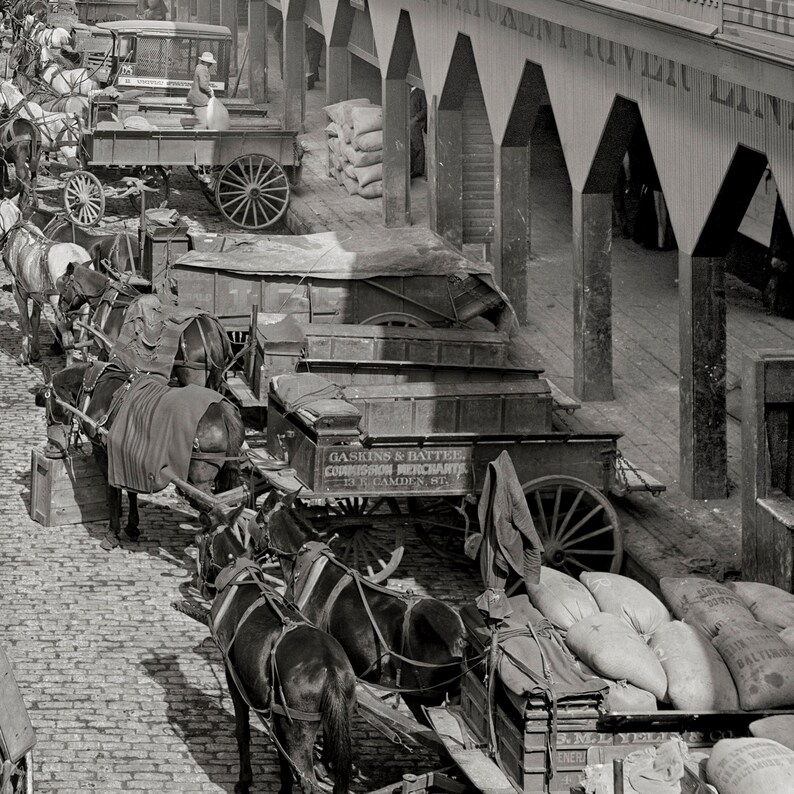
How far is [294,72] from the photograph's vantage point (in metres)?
29.6

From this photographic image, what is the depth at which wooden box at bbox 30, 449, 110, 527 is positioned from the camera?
13430mm

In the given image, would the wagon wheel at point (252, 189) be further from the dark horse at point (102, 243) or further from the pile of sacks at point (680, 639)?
the pile of sacks at point (680, 639)

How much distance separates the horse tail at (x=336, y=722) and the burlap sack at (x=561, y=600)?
1387mm

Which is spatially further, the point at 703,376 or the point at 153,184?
the point at 153,184

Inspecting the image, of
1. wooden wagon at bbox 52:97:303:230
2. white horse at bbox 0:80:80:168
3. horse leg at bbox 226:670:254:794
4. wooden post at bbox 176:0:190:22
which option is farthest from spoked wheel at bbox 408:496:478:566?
wooden post at bbox 176:0:190:22

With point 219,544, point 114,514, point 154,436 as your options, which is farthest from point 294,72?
point 219,544

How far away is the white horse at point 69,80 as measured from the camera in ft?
91.0

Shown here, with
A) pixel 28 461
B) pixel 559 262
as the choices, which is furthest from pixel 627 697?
pixel 559 262

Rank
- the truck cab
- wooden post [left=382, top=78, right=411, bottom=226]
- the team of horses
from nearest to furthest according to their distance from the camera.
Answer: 1. the team of horses
2. wooden post [left=382, top=78, right=411, bottom=226]
3. the truck cab

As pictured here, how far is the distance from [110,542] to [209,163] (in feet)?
36.1

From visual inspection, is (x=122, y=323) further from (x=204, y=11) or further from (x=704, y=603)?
(x=204, y=11)

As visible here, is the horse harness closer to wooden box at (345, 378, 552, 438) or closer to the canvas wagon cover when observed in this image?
wooden box at (345, 378, 552, 438)

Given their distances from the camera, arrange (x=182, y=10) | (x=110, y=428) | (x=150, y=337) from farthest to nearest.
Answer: (x=182, y=10) < (x=150, y=337) < (x=110, y=428)

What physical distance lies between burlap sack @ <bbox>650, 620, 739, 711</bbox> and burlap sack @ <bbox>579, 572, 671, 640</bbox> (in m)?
0.50
